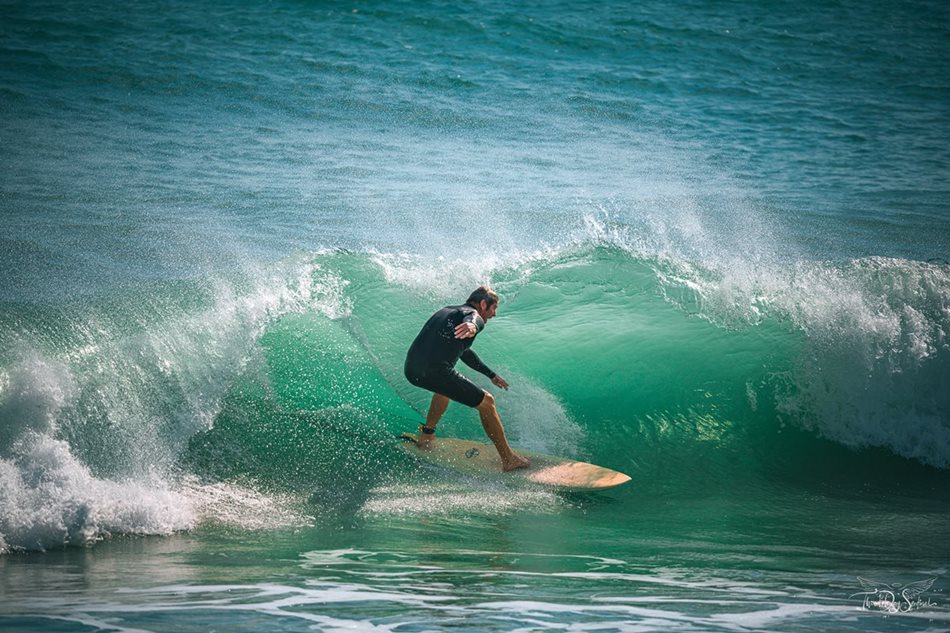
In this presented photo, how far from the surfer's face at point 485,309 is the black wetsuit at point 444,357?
0.12m

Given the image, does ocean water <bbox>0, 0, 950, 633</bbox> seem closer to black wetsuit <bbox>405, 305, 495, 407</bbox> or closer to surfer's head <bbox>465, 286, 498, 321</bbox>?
black wetsuit <bbox>405, 305, 495, 407</bbox>

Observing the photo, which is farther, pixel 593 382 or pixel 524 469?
pixel 593 382

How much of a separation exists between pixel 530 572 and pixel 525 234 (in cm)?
1042

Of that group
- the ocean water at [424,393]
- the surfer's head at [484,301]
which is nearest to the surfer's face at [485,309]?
the surfer's head at [484,301]

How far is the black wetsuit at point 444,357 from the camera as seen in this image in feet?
25.0

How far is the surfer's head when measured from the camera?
780 cm

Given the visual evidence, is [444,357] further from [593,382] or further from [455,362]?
[593,382]

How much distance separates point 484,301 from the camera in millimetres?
7820

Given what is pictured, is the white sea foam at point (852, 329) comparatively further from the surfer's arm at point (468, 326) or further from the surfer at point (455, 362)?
the surfer's arm at point (468, 326)

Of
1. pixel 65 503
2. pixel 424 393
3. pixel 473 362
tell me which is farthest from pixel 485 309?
pixel 65 503

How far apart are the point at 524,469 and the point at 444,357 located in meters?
1.09

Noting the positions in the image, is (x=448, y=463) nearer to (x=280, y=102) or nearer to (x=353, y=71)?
(x=280, y=102)
